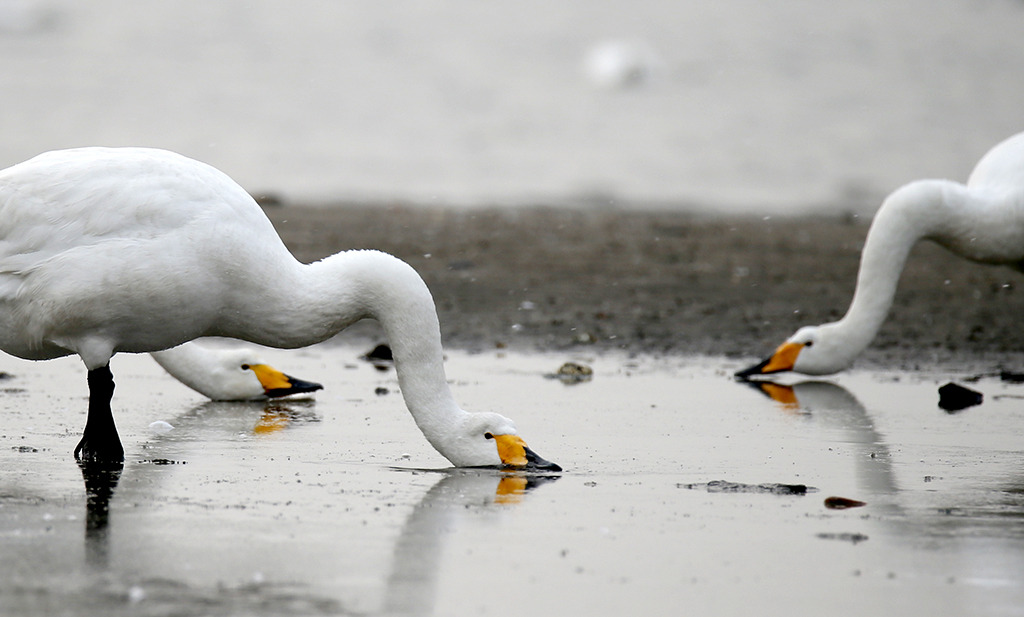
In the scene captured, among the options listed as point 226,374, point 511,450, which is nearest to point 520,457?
point 511,450

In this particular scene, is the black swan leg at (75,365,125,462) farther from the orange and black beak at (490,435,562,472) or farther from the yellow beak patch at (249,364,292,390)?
the yellow beak patch at (249,364,292,390)

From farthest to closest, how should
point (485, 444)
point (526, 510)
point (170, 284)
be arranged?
point (485, 444) < point (170, 284) < point (526, 510)

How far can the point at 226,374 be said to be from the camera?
336 inches

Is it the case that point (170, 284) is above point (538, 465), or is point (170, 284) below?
above

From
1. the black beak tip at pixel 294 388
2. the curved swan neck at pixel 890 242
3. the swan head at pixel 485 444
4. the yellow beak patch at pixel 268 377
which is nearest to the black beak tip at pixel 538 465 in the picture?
the swan head at pixel 485 444

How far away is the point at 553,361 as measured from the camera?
10367 mm

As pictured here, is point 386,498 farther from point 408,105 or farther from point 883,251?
point 408,105

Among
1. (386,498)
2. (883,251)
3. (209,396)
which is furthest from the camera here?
(883,251)

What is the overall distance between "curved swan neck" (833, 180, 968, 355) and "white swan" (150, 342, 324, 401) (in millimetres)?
3749

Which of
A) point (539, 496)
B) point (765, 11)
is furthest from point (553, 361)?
point (765, 11)

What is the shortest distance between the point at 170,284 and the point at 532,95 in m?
23.2

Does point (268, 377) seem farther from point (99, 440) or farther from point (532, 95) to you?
point (532, 95)

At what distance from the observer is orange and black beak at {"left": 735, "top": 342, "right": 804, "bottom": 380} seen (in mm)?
9789

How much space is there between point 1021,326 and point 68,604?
9.55 meters
